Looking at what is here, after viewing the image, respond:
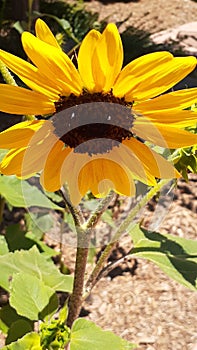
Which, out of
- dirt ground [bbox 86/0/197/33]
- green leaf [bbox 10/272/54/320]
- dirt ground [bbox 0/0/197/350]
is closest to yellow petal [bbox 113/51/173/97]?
green leaf [bbox 10/272/54/320]

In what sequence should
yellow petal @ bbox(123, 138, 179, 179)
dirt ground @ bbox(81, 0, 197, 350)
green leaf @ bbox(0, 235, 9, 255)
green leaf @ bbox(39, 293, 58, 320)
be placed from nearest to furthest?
yellow petal @ bbox(123, 138, 179, 179) → green leaf @ bbox(39, 293, 58, 320) → green leaf @ bbox(0, 235, 9, 255) → dirt ground @ bbox(81, 0, 197, 350)

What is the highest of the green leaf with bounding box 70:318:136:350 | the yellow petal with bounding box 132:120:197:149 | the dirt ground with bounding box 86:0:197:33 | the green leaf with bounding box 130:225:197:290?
the yellow petal with bounding box 132:120:197:149

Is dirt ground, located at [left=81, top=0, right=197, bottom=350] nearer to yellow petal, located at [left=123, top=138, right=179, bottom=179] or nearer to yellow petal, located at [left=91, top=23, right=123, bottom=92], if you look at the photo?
yellow petal, located at [left=123, top=138, right=179, bottom=179]

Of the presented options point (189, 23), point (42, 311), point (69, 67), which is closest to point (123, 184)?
point (69, 67)

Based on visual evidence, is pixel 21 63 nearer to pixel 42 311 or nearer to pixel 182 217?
pixel 42 311

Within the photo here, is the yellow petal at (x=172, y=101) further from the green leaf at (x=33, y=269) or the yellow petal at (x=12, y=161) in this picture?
the green leaf at (x=33, y=269)

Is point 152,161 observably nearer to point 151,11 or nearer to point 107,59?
point 107,59
